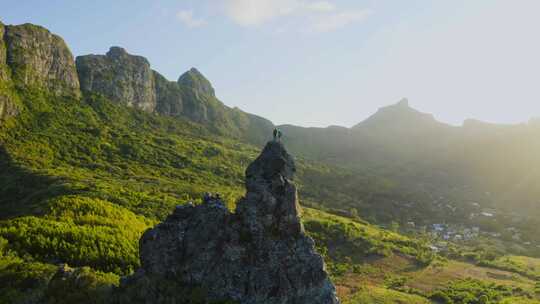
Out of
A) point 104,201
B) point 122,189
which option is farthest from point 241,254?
point 122,189

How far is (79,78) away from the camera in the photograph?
15762 centimetres

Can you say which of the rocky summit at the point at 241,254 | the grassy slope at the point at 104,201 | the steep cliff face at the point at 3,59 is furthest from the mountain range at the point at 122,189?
the rocky summit at the point at 241,254

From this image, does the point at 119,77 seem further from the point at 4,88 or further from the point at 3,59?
the point at 4,88

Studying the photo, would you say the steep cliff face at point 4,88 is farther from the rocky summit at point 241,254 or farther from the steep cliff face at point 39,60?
the rocky summit at point 241,254

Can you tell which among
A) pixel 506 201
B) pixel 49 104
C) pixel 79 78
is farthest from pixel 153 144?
pixel 506 201

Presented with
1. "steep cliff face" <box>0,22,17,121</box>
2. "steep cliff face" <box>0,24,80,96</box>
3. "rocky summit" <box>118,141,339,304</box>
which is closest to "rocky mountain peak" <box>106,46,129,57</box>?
"steep cliff face" <box>0,24,80,96</box>

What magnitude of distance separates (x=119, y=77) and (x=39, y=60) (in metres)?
48.2

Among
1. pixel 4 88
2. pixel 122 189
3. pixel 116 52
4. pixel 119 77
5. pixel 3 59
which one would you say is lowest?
pixel 122 189

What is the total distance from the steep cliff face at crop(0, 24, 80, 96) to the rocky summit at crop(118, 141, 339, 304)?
121409 millimetres

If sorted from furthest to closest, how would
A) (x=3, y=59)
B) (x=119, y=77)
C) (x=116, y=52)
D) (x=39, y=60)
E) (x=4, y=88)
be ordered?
(x=116, y=52)
(x=119, y=77)
(x=39, y=60)
(x=3, y=59)
(x=4, y=88)

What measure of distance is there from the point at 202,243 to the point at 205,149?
126m

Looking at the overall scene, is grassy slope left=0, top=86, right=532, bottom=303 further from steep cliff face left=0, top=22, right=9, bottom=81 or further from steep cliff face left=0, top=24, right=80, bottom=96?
steep cliff face left=0, top=22, right=9, bottom=81

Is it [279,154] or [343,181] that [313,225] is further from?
[343,181]

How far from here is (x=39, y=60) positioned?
130 meters
